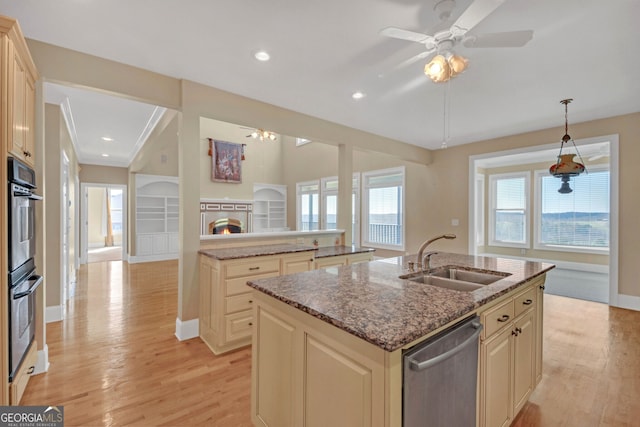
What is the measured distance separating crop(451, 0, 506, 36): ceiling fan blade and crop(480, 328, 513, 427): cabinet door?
169 centimetres

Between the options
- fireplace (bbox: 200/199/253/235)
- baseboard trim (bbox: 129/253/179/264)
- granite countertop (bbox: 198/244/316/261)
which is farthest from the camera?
fireplace (bbox: 200/199/253/235)

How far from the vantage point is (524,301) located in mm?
1735

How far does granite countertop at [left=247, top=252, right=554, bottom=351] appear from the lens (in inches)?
39.7

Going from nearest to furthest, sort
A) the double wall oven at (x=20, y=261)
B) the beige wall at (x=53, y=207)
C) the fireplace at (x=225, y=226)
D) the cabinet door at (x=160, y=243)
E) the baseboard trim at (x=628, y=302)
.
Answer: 1. the double wall oven at (x=20, y=261)
2. the beige wall at (x=53, y=207)
3. the baseboard trim at (x=628, y=302)
4. the cabinet door at (x=160, y=243)
5. the fireplace at (x=225, y=226)

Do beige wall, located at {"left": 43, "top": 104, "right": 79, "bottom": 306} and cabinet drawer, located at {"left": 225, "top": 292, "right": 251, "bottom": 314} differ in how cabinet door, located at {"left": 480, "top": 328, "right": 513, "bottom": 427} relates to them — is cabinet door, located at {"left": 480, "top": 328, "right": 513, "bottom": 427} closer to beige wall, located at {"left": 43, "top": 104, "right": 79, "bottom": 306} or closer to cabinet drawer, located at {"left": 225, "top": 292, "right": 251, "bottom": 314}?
cabinet drawer, located at {"left": 225, "top": 292, "right": 251, "bottom": 314}

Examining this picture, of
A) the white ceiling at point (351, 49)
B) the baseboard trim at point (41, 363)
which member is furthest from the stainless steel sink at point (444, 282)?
the baseboard trim at point (41, 363)

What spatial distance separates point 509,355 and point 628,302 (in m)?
3.88

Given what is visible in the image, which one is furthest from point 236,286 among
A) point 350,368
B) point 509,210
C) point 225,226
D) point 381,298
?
point 509,210

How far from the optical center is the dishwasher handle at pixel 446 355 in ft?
3.17

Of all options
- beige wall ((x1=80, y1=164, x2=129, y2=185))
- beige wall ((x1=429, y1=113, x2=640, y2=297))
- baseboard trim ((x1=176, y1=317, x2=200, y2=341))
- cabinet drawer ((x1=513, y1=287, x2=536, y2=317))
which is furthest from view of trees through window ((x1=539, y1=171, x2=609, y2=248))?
beige wall ((x1=80, y1=164, x2=129, y2=185))

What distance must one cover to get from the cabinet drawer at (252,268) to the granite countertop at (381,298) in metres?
1.04

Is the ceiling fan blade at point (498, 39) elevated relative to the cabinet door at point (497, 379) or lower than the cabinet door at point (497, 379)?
elevated

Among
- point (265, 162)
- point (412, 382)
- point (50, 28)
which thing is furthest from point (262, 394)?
point (265, 162)

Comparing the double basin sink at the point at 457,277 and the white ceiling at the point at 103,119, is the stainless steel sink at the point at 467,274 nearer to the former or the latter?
the double basin sink at the point at 457,277
